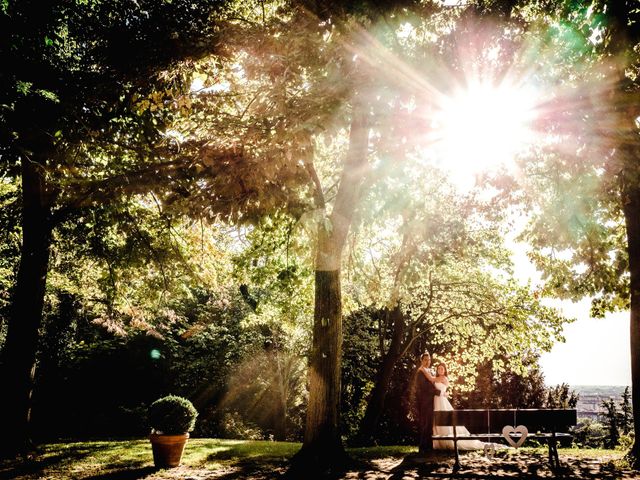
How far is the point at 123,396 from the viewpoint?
85.5ft

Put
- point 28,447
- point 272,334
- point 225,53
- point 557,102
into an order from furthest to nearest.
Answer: point 272,334, point 28,447, point 225,53, point 557,102

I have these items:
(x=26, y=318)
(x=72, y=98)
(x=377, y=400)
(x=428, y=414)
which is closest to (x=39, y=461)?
(x=26, y=318)

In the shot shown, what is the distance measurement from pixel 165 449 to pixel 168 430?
37cm

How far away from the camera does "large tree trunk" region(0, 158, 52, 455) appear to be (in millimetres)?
10477

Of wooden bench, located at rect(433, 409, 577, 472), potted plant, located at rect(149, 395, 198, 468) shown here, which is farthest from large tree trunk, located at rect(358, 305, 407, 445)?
potted plant, located at rect(149, 395, 198, 468)

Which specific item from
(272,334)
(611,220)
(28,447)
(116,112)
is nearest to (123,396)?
(272,334)

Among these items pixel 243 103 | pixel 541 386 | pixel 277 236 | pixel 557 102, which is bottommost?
pixel 541 386

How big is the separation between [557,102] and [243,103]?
6.91m

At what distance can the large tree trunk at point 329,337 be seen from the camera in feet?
27.7

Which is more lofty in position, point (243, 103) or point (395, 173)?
point (243, 103)

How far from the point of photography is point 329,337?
9.12m

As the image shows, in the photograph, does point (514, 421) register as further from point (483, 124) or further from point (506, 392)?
point (506, 392)

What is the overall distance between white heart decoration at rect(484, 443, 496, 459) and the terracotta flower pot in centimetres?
646

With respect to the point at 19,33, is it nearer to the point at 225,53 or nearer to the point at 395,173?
the point at 225,53
